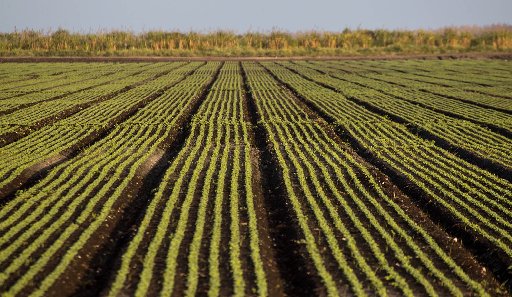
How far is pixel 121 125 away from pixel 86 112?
321cm

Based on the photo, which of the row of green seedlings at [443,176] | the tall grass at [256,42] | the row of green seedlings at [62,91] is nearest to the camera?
the row of green seedlings at [443,176]

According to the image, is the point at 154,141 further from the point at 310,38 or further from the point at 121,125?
the point at 310,38

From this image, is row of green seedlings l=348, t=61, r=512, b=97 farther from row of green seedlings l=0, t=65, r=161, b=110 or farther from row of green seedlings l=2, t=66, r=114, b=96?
row of green seedlings l=2, t=66, r=114, b=96

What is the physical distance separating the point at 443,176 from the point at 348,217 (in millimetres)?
3557

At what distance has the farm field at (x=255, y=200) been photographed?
6344mm

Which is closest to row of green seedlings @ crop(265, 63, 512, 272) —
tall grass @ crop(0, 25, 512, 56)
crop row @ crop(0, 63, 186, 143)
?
crop row @ crop(0, 63, 186, 143)

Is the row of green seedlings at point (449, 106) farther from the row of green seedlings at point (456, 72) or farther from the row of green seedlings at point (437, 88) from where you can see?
the row of green seedlings at point (456, 72)

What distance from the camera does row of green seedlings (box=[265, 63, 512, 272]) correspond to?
8203 mm

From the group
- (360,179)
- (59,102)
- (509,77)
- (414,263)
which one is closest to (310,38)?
(509,77)

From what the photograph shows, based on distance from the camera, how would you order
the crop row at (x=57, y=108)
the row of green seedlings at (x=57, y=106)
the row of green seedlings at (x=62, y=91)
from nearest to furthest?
the crop row at (x=57, y=108), the row of green seedlings at (x=57, y=106), the row of green seedlings at (x=62, y=91)

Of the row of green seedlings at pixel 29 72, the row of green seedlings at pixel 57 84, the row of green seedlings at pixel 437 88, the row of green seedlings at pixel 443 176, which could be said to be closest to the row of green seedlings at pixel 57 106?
the row of green seedlings at pixel 57 84

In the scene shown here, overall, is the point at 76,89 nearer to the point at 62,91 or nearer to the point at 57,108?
the point at 62,91

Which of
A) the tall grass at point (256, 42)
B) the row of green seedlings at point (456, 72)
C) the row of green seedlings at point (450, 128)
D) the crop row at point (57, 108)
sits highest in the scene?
the tall grass at point (256, 42)

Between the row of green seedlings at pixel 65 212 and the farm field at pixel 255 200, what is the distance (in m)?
0.03
